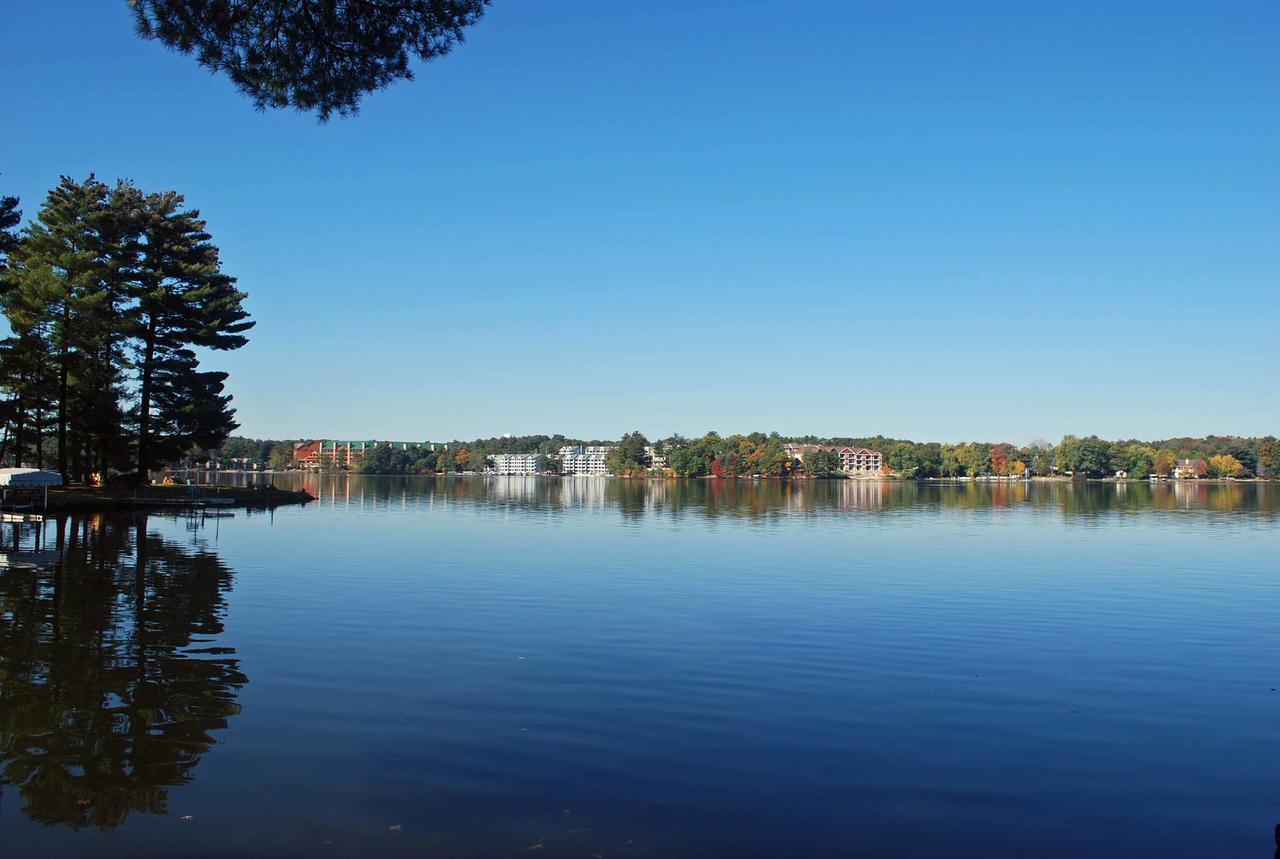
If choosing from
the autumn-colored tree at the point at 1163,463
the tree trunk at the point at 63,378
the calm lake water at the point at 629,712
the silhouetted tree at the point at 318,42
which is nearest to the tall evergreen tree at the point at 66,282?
the tree trunk at the point at 63,378

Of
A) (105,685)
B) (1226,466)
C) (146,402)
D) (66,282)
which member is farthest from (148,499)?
(1226,466)

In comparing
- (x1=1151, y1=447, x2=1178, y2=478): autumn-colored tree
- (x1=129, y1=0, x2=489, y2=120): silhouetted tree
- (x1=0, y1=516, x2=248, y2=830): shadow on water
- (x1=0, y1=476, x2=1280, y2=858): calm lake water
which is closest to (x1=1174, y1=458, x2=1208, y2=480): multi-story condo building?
(x1=1151, y1=447, x2=1178, y2=478): autumn-colored tree

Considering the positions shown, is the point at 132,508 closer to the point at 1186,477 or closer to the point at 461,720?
the point at 461,720

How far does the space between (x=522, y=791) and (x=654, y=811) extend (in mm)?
1173

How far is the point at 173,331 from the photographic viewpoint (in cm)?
4769

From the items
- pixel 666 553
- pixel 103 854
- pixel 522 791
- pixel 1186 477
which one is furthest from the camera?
pixel 1186 477

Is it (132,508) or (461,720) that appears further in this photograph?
(132,508)

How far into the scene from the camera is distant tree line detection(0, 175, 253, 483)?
4125cm

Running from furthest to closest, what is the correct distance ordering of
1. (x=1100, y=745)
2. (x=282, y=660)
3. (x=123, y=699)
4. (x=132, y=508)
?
1. (x=132, y=508)
2. (x=282, y=660)
3. (x=123, y=699)
4. (x=1100, y=745)

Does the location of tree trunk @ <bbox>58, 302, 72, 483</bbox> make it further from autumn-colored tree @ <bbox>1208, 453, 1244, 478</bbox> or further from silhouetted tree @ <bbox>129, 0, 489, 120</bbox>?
autumn-colored tree @ <bbox>1208, 453, 1244, 478</bbox>

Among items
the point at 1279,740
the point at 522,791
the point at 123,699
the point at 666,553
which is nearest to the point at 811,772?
the point at 522,791

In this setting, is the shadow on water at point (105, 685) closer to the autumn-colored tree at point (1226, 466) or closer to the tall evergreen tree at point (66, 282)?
the tall evergreen tree at point (66, 282)

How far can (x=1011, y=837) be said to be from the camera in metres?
7.14

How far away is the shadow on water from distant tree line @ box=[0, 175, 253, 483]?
873 inches
